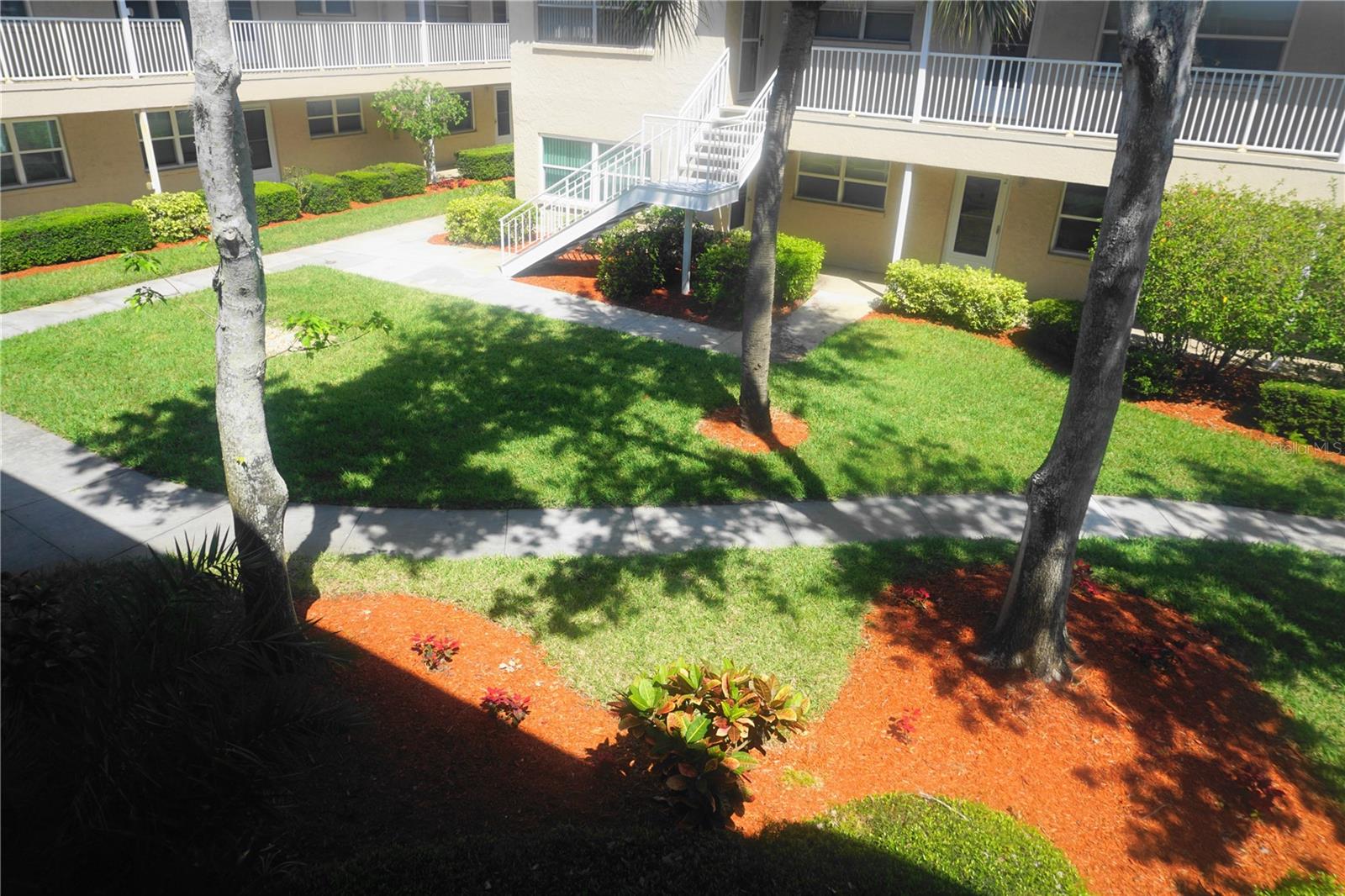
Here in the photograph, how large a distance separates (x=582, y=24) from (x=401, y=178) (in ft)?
24.7

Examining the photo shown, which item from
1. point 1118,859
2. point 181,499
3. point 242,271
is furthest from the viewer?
point 181,499

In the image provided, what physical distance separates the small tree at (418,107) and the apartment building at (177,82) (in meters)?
0.35

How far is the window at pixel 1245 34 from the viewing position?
41.9ft

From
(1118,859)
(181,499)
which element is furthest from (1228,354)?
(181,499)

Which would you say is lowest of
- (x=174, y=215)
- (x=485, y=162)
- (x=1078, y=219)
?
(x=174, y=215)

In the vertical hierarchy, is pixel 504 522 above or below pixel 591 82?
below

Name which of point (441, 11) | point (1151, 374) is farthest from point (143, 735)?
point (441, 11)

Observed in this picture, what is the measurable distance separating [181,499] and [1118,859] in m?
8.19

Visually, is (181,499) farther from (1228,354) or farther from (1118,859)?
(1228,354)

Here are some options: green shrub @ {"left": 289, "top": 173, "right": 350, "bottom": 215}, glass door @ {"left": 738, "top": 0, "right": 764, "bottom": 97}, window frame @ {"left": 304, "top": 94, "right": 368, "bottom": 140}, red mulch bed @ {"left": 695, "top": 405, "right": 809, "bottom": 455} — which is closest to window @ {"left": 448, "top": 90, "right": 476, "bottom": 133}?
window frame @ {"left": 304, "top": 94, "right": 368, "bottom": 140}

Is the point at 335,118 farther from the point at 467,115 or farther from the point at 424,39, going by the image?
the point at 467,115

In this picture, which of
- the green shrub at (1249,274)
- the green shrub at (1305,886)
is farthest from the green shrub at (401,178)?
the green shrub at (1305,886)

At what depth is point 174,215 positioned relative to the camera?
17.2 metres

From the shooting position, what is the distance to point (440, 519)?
8.11 meters
